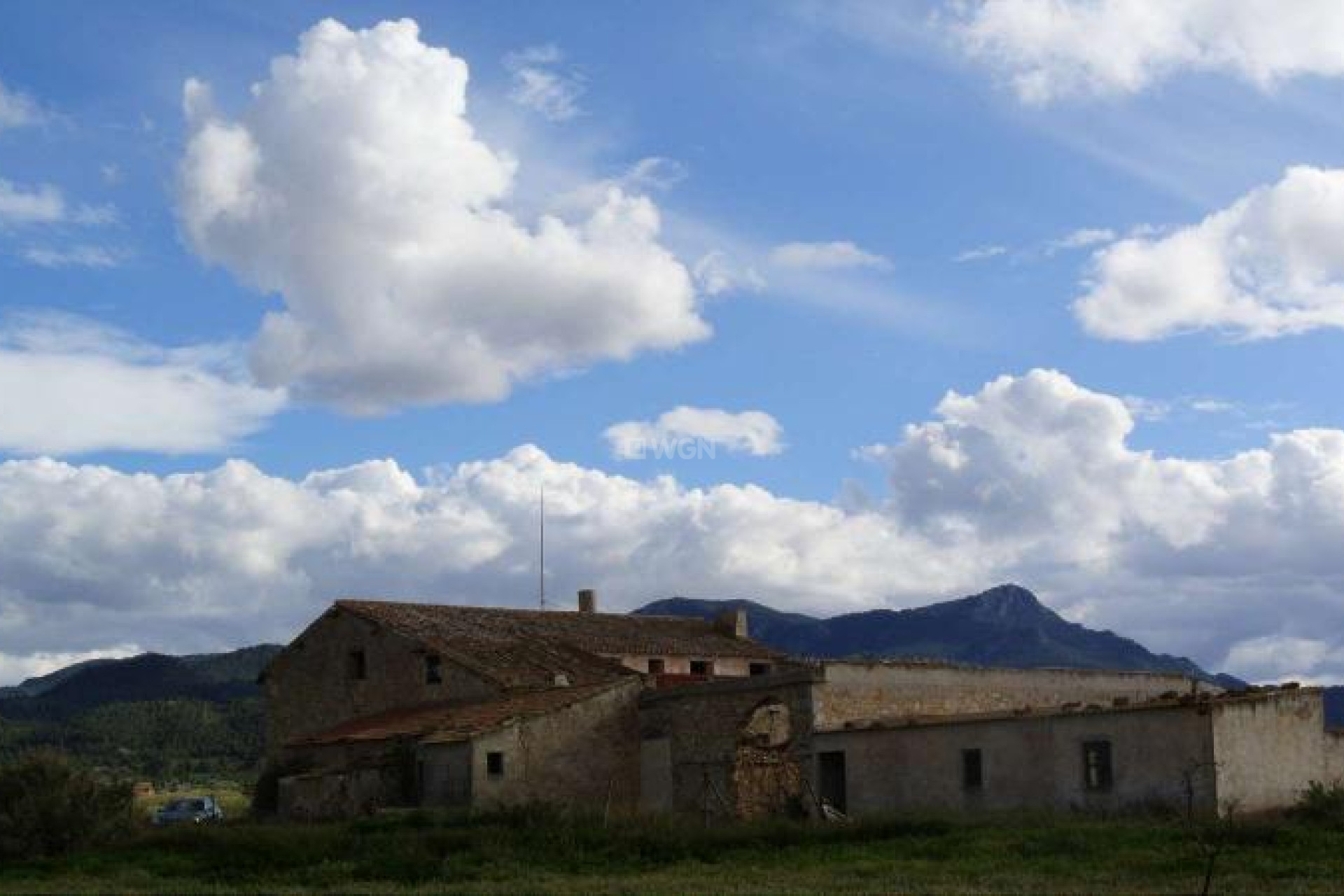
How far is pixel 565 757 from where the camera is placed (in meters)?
35.8

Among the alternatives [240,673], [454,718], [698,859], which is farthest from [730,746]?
[240,673]

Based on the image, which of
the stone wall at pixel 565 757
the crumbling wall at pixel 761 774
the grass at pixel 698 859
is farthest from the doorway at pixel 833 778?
the grass at pixel 698 859

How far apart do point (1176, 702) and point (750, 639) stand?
85.2ft

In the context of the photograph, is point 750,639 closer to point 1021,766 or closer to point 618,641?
point 618,641

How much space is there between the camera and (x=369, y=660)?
44062 mm

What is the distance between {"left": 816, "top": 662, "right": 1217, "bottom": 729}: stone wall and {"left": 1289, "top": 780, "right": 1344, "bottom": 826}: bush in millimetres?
5815

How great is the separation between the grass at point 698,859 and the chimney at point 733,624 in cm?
2402

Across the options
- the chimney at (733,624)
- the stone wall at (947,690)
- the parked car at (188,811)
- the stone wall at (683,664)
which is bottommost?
the parked car at (188,811)

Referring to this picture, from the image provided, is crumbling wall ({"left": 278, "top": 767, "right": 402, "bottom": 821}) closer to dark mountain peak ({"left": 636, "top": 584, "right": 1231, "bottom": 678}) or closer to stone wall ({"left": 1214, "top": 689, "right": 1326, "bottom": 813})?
stone wall ({"left": 1214, "top": 689, "right": 1326, "bottom": 813})

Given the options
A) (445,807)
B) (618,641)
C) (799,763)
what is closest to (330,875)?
(445,807)

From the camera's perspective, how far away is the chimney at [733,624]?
52969mm

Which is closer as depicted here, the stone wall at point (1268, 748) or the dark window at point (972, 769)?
the stone wall at point (1268, 748)

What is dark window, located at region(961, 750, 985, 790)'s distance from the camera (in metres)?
30.6

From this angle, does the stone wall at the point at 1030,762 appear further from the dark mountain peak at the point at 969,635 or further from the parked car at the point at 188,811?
the dark mountain peak at the point at 969,635
